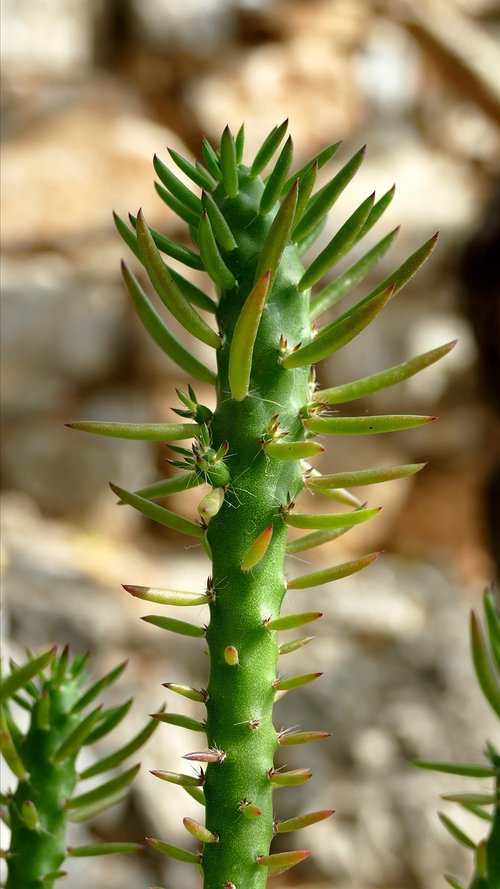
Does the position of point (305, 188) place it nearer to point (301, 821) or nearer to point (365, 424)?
point (365, 424)

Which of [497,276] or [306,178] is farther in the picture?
[497,276]

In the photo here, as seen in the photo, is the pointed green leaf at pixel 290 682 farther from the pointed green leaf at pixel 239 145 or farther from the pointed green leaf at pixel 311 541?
the pointed green leaf at pixel 239 145

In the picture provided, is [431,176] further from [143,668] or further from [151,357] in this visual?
[143,668]

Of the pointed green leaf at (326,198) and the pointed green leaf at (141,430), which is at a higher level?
the pointed green leaf at (326,198)

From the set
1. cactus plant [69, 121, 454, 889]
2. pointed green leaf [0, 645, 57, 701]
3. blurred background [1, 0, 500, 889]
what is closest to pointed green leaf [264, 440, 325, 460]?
cactus plant [69, 121, 454, 889]

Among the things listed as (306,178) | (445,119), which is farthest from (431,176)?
(306,178)

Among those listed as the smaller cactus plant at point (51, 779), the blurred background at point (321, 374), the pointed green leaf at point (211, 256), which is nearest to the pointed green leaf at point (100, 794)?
the smaller cactus plant at point (51, 779)

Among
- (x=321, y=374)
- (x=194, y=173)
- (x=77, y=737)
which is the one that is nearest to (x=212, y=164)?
(x=194, y=173)

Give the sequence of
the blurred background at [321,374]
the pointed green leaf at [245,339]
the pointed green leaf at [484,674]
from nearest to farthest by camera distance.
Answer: the pointed green leaf at [245,339] → the pointed green leaf at [484,674] → the blurred background at [321,374]
